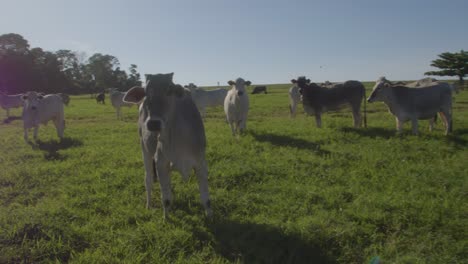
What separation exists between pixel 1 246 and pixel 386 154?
7108 millimetres

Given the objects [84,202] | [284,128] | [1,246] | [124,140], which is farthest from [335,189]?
[124,140]

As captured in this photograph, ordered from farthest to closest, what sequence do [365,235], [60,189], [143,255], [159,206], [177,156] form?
[60,189] < [159,206] < [177,156] < [365,235] < [143,255]

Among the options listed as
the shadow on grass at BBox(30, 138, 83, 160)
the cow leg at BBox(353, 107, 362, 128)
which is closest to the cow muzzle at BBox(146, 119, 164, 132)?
the shadow on grass at BBox(30, 138, 83, 160)

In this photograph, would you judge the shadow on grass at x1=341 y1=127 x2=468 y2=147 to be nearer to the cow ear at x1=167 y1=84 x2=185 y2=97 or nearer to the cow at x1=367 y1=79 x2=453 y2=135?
the cow at x1=367 y1=79 x2=453 y2=135

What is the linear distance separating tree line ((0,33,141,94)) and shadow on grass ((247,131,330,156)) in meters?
45.2

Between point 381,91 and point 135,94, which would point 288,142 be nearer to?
point 381,91

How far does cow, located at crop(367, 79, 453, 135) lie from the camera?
9.83m

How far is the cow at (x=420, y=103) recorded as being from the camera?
32.2ft

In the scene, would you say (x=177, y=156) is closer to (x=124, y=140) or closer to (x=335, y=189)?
(x=335, y=189)

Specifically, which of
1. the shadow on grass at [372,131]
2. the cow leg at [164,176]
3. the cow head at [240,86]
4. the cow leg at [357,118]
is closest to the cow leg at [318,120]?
the shadow on grass at [372,131]

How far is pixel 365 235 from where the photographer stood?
4.01 m

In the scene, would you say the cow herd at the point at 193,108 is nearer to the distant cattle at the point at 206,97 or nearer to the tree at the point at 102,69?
the distant cattle at the point at 206,97

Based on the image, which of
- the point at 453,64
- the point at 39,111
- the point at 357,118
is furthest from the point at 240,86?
the point at 453,64

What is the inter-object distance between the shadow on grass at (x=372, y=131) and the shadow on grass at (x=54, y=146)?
823 centimetres
